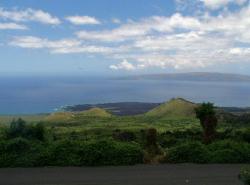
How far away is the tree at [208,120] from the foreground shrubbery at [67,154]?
422 cm

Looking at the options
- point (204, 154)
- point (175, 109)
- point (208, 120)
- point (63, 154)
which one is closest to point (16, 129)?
point (63, 154)

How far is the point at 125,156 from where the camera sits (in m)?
13.5

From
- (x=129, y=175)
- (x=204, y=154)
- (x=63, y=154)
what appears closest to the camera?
(x=129, y=175)

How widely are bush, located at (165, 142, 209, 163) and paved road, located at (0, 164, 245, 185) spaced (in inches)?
17.5

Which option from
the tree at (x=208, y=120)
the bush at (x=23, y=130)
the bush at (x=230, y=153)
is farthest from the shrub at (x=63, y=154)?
the tree at (x=208, y=120)

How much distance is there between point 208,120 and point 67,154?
6260mm

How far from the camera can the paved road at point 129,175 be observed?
11398 mm

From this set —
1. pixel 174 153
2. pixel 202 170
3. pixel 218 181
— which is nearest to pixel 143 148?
pixel 174 153

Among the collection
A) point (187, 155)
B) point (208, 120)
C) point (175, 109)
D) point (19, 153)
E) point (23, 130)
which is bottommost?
point (187, 155)

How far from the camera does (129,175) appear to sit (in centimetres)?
1217

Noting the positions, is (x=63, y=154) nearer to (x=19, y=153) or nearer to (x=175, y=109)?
(x=19, y=153)

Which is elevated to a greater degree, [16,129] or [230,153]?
[16,129]

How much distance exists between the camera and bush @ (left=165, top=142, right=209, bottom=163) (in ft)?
45.4

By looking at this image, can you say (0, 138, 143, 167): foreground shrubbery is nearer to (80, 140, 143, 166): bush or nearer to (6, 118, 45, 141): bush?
(80, 140, 143, 166): bush
